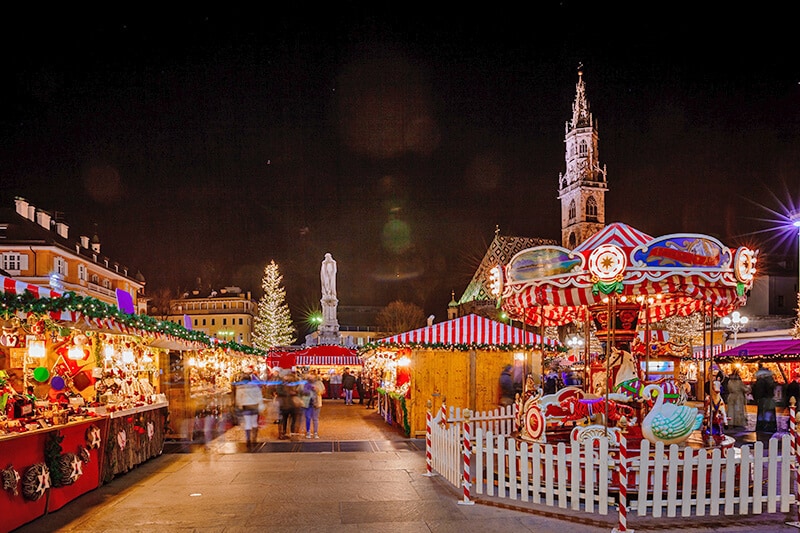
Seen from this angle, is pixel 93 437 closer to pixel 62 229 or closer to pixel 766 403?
pixel 766 403

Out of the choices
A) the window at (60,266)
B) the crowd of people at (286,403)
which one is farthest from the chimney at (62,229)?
the crowd of people at (286,403)

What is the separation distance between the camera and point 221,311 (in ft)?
316

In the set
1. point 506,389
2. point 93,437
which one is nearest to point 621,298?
point 506,389

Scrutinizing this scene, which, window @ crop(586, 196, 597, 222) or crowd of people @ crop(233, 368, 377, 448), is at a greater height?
window @ crop(586, 196, 597, 222)

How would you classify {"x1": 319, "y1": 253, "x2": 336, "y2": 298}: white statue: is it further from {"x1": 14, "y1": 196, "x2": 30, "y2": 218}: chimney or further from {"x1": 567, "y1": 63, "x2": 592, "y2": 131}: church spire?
{"x1": 567, "y1": 63, "x2": 592, "y2": 131}: church spire

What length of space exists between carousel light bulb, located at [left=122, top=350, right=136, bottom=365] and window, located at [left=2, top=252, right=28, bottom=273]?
32108 mm

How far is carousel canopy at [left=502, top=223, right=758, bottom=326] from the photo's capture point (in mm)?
9125

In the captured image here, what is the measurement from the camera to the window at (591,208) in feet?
318

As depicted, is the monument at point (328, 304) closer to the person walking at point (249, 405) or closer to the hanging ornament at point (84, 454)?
the person walking at point (249, 405)

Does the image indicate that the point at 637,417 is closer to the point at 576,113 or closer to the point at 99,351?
the point at 99,351

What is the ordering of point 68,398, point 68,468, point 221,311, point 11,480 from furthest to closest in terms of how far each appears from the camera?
1. point 221,311
2. point 68,398
3. point 68,468
4. point 11,480

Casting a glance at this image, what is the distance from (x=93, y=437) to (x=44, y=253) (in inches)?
1415

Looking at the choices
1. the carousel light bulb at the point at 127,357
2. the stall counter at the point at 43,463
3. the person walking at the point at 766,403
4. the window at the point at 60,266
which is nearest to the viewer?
the stall counter at the point at 43,463

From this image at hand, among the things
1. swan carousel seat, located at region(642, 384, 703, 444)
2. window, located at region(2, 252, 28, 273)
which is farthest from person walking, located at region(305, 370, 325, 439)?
window, located at region(2, 252, 28, 273)
